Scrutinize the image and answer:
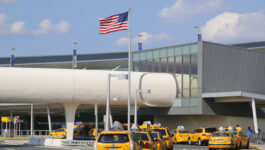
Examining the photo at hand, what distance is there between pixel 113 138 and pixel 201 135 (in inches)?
994

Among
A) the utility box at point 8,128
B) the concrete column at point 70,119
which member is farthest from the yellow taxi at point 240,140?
the utility box at point 8,128

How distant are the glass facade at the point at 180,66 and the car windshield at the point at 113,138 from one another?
3407cm

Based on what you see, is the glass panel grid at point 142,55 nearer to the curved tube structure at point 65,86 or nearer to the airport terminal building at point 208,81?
the airport terminal building at point 208,81

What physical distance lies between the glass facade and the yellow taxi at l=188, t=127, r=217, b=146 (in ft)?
27.0

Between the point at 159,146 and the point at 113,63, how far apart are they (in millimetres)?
77326

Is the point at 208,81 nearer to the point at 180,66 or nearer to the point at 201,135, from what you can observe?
the point at 180,66

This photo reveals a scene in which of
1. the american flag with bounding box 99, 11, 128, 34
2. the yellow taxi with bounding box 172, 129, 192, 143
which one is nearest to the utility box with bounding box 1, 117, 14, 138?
the yellow taxi with bounding box 172, 129, 192, 143

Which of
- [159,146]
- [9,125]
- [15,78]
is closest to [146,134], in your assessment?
[159,146]

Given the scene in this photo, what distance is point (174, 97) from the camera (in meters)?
54.8

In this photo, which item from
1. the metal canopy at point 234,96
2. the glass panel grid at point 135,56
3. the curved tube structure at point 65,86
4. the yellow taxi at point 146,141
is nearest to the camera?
the yellow taxi at point 146,141

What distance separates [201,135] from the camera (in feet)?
142

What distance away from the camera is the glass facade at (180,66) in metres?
53.3

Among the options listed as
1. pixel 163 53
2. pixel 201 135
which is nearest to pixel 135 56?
pixel 163 53

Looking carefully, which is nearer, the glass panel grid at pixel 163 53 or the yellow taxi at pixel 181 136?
the yellow taxi at pixel 181 136
